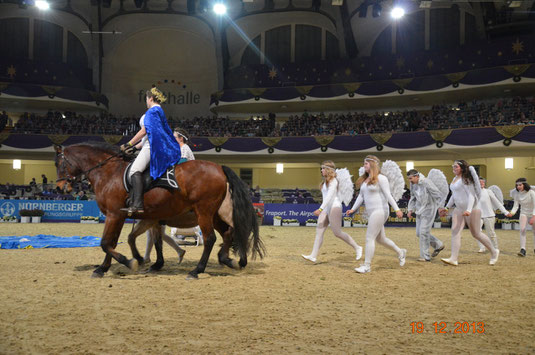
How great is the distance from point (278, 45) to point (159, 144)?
107ft

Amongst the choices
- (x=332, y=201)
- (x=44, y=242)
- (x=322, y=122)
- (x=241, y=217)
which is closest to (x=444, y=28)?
(x=322, y=122)

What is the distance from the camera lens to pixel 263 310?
14.4 feet

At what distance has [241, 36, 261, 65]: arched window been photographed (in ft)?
121

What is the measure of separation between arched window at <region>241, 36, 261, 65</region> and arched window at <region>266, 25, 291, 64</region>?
2.91 feet

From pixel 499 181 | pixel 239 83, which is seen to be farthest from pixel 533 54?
pixel 239 83

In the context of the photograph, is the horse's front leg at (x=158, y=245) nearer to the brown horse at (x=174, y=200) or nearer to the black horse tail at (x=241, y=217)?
the brown horse at (x=174, y=200)

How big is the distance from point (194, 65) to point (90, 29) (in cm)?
906

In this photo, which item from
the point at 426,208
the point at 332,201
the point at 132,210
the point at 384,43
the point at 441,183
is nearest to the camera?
the point at 132,210

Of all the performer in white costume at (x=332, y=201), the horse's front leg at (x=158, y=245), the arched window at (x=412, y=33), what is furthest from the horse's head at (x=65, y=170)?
the arched window at (x=412, y=33)

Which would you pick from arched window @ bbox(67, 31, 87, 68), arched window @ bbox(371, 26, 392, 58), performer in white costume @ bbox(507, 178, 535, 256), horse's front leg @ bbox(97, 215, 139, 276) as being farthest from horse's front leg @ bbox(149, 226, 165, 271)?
arched window @ bbox(67, 31, 87, 68)

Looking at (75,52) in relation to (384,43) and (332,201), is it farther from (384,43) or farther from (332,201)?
(332,201)

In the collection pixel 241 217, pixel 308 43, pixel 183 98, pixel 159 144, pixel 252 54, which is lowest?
pixel 241 217

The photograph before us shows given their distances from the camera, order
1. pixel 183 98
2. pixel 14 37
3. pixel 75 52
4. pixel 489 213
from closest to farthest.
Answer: pixel 489 213 → pixel 14 37 → pixel 75 52 → pixel 183 98

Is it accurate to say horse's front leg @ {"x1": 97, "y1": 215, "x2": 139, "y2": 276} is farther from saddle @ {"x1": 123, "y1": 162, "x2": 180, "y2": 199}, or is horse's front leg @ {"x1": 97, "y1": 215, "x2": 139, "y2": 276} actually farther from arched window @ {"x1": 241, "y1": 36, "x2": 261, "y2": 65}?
arched window @ {"x1": 241, "y1": 36, "x2": 261, "y2": 65}
